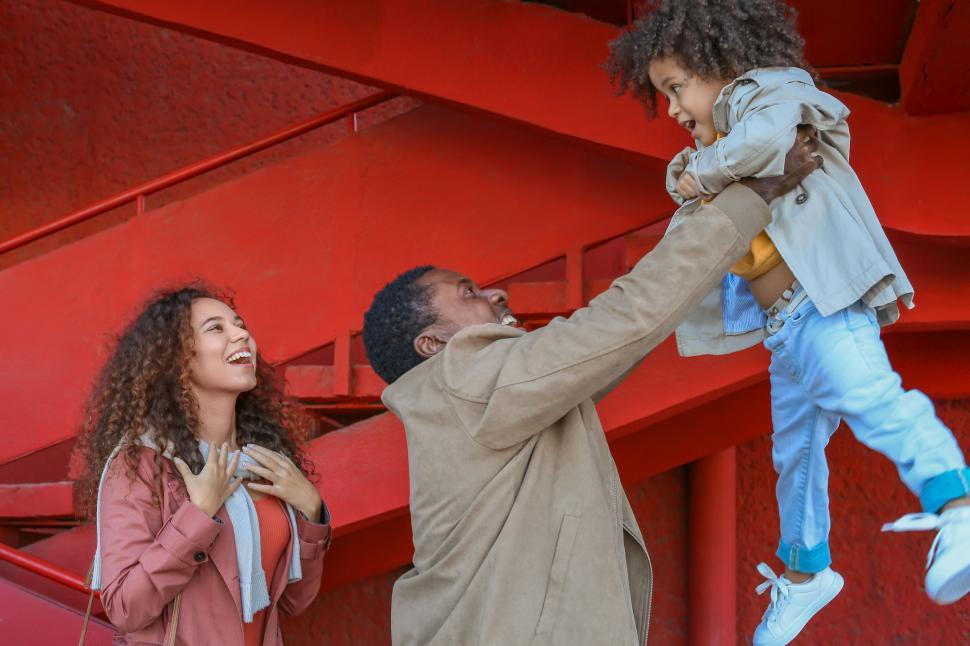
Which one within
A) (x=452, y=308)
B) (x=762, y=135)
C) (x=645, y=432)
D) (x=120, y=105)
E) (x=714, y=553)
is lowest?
(x=714, y=553)

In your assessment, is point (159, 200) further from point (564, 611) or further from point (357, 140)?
point (564, 611)

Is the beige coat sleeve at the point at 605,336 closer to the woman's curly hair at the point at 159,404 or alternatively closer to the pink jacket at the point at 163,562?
the pink jacket at the point at 163,562

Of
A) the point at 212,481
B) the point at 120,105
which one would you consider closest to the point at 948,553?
the point at 212,481

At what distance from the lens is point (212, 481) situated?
3.25 m

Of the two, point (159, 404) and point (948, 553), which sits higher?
point (159, 404)

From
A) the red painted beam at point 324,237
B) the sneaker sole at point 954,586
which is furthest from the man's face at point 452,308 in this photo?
the red painted beam at point 324,237

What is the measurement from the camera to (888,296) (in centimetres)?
278

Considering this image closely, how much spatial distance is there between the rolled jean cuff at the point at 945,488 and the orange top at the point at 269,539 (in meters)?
1.85

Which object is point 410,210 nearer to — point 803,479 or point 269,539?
point 269,539

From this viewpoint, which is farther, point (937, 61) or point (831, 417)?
point (937, 61)

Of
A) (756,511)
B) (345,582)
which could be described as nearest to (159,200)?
(345,582)

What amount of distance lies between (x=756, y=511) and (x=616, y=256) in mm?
1469

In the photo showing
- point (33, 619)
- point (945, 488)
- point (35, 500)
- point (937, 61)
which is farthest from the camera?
point (35, 500)

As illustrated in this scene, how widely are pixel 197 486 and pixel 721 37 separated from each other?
1856 mm
